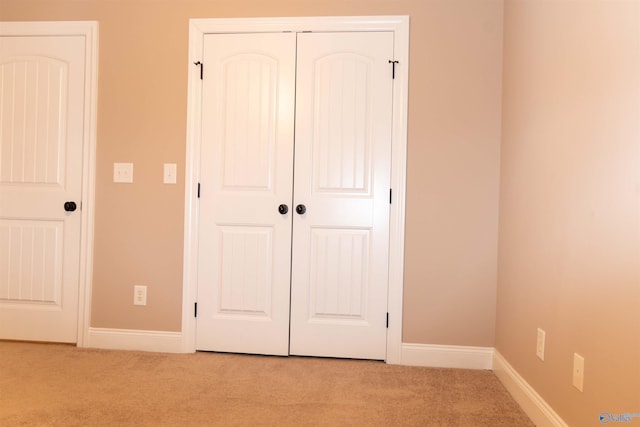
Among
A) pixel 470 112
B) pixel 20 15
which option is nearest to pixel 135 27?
pixel 20 15

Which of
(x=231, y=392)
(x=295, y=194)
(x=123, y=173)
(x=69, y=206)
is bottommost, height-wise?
(x=231, y=392)

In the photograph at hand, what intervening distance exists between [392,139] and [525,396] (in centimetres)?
157

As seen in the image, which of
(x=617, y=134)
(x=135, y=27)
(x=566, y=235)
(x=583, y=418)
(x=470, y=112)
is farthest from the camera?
(x=135, y=27)

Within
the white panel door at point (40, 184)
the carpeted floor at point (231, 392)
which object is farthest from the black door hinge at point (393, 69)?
the white panel door at point (40, 184)

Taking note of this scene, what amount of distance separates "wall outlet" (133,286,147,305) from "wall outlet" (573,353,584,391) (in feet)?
8.02

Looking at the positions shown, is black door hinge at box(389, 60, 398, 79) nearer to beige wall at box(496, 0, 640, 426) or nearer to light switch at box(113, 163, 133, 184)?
beige wall at box(496, 0, 640, 426)

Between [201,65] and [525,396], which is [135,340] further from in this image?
[525,396]

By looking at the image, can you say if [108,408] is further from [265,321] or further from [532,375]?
[532,375]

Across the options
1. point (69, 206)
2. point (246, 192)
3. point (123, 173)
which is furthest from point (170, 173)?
point (69, 206)

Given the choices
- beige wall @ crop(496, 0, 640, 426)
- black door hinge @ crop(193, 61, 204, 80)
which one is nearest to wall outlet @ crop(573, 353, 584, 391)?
beige wall @ crop(496, 0, 640, 426)

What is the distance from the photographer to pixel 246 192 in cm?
304

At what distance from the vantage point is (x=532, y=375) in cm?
220

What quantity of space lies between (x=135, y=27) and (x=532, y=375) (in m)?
3.05

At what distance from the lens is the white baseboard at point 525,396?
6.44 feet
